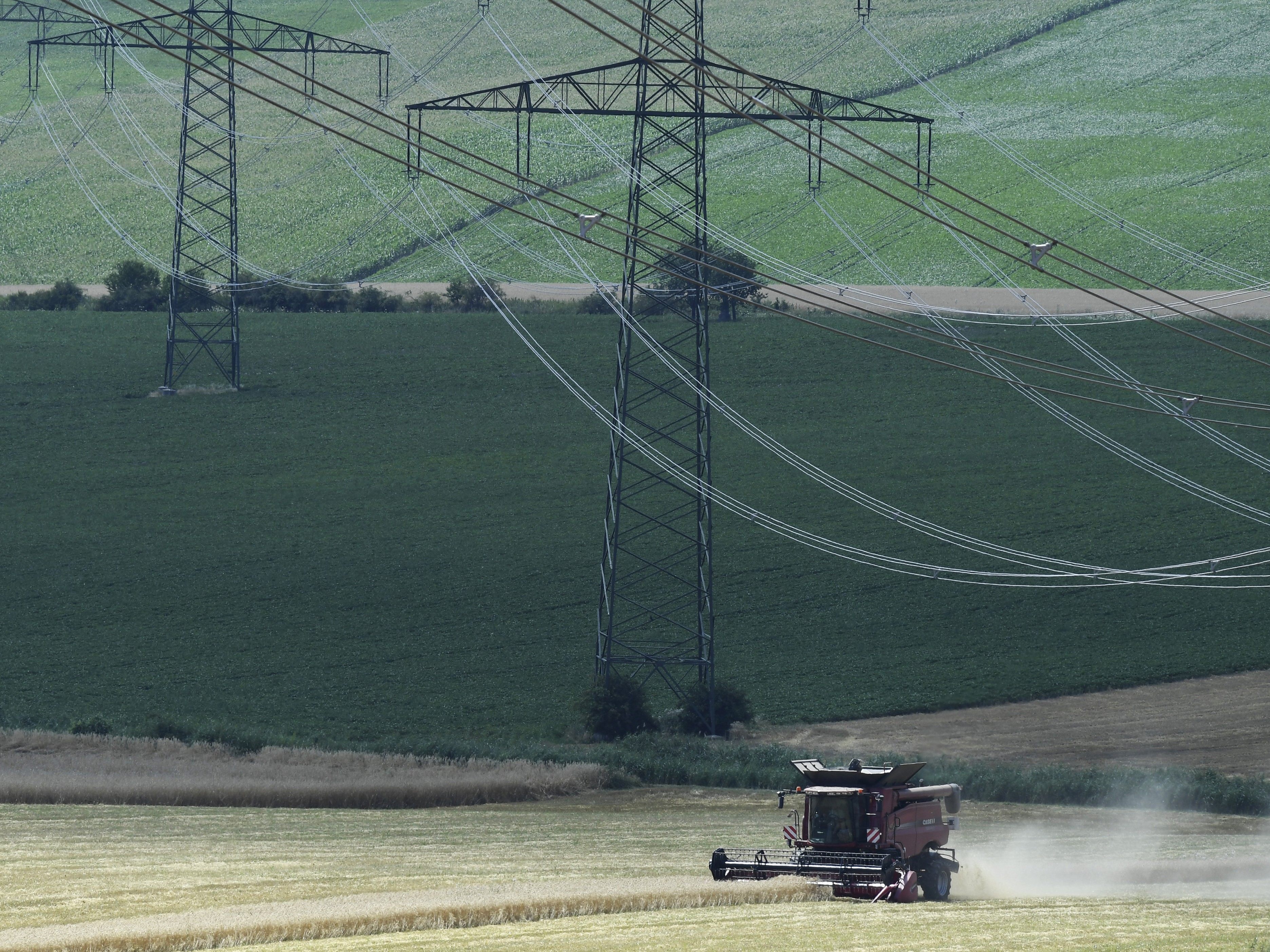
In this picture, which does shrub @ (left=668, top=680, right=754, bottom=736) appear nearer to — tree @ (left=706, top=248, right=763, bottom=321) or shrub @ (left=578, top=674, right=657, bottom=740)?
shrub @ (left=578, top=674, right=657, bottom=740)

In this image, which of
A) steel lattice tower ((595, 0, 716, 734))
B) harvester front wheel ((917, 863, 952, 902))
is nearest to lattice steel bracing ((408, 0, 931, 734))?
steel lattice tower ((595, 0, 716, 734))

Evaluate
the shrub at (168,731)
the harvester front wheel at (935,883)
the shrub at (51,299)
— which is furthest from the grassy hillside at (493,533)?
the harvester front wheel at (935,883)

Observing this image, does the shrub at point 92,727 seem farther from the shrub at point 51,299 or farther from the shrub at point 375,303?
the shrub at point 51,299

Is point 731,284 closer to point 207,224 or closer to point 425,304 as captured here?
point 425,304

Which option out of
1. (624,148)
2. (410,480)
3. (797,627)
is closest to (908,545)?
(797,627)

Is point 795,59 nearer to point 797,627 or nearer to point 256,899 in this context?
point 797,627
